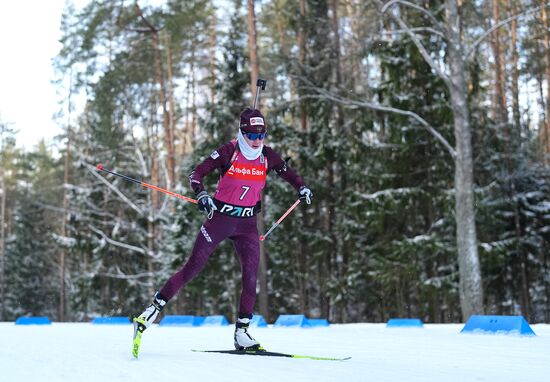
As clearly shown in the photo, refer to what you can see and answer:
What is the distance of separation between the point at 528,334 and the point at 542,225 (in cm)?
1544

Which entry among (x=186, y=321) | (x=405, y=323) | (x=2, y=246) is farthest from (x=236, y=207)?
(x=2, y=246)

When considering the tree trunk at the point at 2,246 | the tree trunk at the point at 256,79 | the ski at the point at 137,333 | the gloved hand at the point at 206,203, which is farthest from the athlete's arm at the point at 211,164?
the tree trunk at the point at 2,246

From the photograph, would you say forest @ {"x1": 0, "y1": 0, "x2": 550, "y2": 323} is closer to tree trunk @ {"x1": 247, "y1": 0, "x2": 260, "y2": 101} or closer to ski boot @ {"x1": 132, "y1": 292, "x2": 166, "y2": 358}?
tree trunk @ {"x1": 247, "y1": 0, "x2": 260, "y2": 101}

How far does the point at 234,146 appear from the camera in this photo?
190 inches

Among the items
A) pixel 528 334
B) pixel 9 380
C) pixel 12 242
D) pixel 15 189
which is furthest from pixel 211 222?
pixel 15 189

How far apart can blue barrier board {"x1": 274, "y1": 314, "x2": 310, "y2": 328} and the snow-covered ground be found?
3.23 m

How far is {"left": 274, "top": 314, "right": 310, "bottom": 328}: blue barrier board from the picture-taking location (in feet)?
30.1

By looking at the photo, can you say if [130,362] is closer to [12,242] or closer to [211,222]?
[211,222]

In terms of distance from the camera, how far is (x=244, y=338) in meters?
4.81

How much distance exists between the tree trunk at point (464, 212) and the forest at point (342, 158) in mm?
35

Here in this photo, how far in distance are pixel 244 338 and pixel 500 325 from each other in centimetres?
264

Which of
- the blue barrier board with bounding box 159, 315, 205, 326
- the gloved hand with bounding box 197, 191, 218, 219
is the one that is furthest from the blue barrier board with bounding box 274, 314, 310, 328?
the gloved hand with bounding box 197, 191, 218, 219

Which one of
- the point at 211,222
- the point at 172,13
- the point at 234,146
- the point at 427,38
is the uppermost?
the point at 172,13

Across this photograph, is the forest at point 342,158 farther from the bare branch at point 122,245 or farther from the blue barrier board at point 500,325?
the blue barrier board at point 500,325
